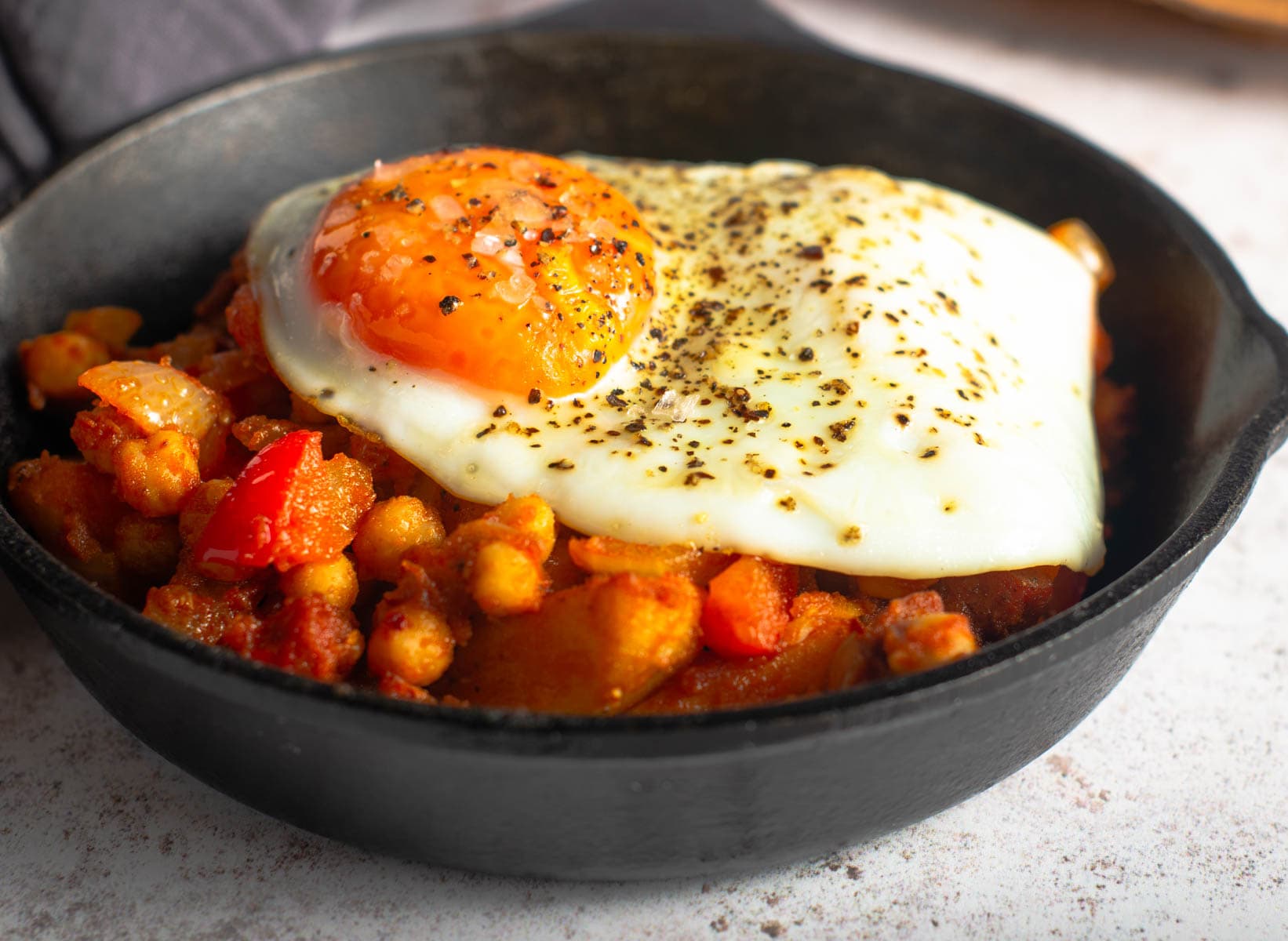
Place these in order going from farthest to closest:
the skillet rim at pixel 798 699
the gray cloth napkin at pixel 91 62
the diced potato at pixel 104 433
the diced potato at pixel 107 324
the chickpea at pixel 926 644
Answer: the gray cloth napkin at pixel 91 62 < the diced potato at pixel 107 324 < the diced potato at pixel 104 433 < the chickpea at pixel 926 644 < the skillet rim at pixel 798 699

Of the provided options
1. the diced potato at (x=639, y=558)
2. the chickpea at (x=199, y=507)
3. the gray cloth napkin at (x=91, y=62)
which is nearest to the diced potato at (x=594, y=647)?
the diced potato at (x=639, y=558)

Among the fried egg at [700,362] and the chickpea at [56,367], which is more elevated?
the fried egg at [700,362]

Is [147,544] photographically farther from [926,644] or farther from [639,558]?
[926,644]

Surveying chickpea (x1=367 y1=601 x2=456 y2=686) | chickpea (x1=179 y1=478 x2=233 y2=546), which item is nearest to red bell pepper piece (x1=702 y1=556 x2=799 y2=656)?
chickpea (x1=367 y1=601 x2=456 y2=686)

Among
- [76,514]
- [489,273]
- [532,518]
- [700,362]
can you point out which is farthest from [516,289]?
[76,514]

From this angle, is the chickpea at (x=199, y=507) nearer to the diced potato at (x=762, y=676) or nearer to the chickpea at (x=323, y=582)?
the chickpea at (x=323, y=582)

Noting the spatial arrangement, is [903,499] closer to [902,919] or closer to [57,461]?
[902,919]

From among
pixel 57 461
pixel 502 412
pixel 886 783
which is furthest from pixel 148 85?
pixel 886 783

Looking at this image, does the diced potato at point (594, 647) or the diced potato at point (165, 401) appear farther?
the diced potato at point (165, 401)

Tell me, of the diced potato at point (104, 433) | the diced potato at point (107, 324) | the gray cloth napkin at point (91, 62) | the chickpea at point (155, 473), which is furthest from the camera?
the gray cloth napkin at point (91, 62)
